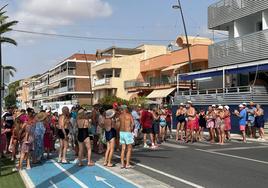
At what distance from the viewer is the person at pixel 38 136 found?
13471 mm

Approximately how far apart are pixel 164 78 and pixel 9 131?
3662 centimetres

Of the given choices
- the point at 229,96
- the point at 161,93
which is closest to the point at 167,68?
the point at 161,93

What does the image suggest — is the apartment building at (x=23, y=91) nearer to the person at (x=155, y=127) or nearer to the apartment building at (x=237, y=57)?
the apartment building at (x=237, y=57)

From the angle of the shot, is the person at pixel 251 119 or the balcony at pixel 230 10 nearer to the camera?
the person at pixel 251 119

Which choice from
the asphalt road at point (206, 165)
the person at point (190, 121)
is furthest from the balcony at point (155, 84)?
the asphalt road at point (206, 165)

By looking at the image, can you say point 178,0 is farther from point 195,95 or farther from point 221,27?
point 195,95

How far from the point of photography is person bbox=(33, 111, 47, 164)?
13471mm

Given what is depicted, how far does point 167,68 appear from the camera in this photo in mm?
48156

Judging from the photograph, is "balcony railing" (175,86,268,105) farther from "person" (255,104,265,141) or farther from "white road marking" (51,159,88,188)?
"white road marking" (51,159,88,188)

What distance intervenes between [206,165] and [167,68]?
116 feet

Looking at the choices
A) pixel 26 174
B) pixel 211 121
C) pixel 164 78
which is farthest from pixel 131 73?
pixel 26 174

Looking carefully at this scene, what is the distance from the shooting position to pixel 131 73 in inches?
2601

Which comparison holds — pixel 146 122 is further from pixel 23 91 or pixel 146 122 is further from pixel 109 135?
pixel 23 91

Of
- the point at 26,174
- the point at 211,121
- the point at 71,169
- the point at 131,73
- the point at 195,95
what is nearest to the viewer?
the point at 26,174
